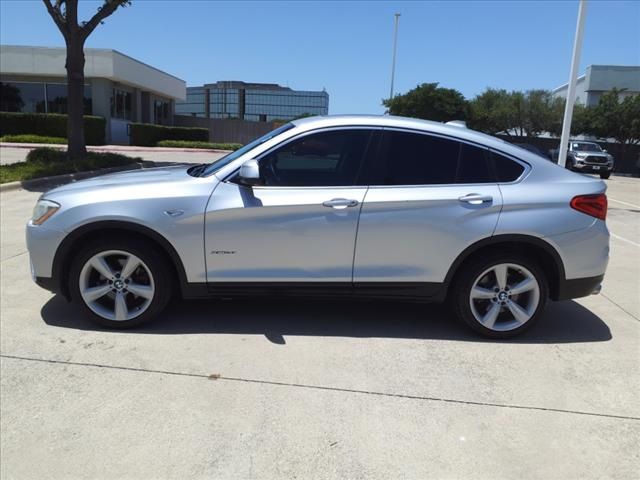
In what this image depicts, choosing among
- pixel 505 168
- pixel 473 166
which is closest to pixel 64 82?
pixel 473 166

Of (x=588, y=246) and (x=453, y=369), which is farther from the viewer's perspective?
(x=588, y=246)

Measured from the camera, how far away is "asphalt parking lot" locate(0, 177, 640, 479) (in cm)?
269

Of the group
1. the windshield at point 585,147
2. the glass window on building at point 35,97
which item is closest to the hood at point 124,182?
the windshield at point 585,147

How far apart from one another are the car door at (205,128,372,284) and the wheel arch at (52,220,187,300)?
0.87ft

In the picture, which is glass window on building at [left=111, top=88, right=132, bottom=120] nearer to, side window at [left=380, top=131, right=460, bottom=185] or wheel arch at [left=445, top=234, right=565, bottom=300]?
side window at [left=380, top=131, right=460, bottom=185]

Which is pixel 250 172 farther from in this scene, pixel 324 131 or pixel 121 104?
pixel 121 104

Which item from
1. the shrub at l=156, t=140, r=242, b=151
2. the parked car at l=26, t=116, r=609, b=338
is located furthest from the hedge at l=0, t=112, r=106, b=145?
the parked car at l=26, t=116, r=609, b=338

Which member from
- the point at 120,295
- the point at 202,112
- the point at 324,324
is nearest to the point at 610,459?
the point at 324,324

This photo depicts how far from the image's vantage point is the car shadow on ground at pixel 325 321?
421 cm

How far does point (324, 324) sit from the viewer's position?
4371 mm

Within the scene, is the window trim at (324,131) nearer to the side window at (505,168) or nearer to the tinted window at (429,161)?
the tinted window at (429,161)

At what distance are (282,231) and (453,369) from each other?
1.57 meters

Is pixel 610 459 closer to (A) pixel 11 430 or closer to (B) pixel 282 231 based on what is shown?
(B) pixel 282 231

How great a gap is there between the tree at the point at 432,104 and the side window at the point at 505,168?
38.6 meters
